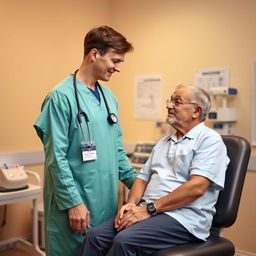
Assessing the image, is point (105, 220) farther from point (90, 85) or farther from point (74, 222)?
point (90, 85)

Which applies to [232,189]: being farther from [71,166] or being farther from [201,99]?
[71,166]

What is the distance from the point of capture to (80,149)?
5.31 ft

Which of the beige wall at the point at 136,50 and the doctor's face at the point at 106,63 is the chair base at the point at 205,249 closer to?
the doctor's face at the point at 106,63

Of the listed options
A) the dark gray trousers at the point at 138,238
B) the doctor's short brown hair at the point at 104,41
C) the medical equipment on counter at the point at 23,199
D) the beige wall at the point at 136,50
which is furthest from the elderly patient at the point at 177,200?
the beige wall at the point at 136,50

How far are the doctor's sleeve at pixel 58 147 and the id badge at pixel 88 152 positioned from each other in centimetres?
7

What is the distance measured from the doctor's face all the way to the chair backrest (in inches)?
27.5

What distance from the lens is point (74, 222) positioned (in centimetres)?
155

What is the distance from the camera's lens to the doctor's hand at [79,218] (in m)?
1.54

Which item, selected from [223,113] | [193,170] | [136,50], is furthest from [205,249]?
[136,50]

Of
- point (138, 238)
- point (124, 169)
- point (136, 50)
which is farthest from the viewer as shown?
point (136, 50)

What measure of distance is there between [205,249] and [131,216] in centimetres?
34

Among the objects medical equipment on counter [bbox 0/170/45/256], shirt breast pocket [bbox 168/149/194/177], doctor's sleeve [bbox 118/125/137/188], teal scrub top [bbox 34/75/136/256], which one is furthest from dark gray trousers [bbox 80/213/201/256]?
medical equipment on counter [bbox 0/170/45/256]

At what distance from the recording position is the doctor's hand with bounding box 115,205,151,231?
61.6 inches

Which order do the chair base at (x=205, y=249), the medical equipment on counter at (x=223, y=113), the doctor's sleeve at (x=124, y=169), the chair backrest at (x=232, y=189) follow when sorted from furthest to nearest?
1. the medical equipment on counter at (x=223, y=113)
2. the doctor's sleeve at (x=124, y=169)
3. the chair backrest at (x=232, y=189)
4. the chair base at (x=205, y=249)
